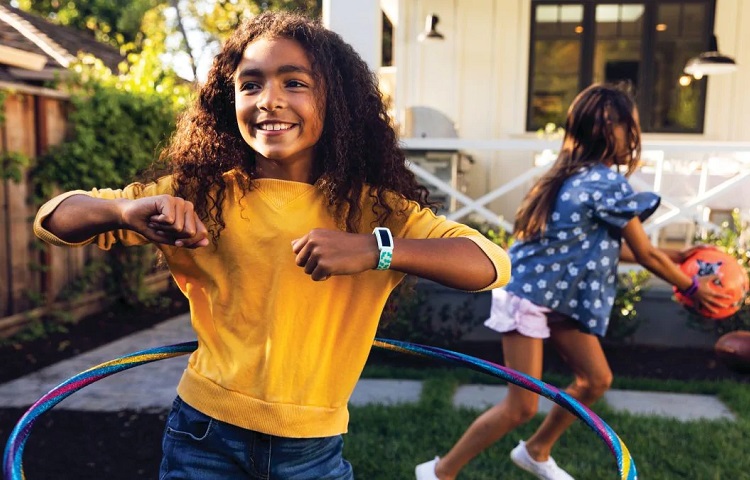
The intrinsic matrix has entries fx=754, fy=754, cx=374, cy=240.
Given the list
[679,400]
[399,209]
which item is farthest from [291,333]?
[679,400]

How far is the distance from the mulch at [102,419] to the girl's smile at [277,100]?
2411 mm

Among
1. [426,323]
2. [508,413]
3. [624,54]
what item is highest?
[624,54]

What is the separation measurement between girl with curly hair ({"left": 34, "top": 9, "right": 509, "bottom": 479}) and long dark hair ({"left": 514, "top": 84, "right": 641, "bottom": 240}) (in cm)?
153

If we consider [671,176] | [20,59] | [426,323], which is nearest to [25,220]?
[20,59]

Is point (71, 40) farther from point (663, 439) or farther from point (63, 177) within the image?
point (663, 439)

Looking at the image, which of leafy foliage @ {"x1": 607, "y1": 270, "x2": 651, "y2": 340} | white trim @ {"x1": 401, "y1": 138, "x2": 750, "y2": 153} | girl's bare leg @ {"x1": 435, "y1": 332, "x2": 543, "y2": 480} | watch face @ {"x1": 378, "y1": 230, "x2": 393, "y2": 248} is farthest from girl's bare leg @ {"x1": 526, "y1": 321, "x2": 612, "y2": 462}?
white trim @ {"x1": 401, "y1": 138, "x2": 750, "y2": 153}

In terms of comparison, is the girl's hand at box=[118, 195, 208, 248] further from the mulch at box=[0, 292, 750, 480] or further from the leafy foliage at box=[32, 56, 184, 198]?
the leafy foliage at box=[32, 56, 184, 198]

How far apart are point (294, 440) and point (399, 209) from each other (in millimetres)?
600

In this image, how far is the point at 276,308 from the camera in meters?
1.74

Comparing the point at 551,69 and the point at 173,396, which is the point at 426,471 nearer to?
the point at 173,396

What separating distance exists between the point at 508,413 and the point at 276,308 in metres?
1.74

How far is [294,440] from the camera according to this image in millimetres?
1767

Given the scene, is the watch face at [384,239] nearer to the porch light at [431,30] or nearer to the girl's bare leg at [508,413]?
the girl's bare leg at [508,413]

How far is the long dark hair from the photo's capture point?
10.5 feet
